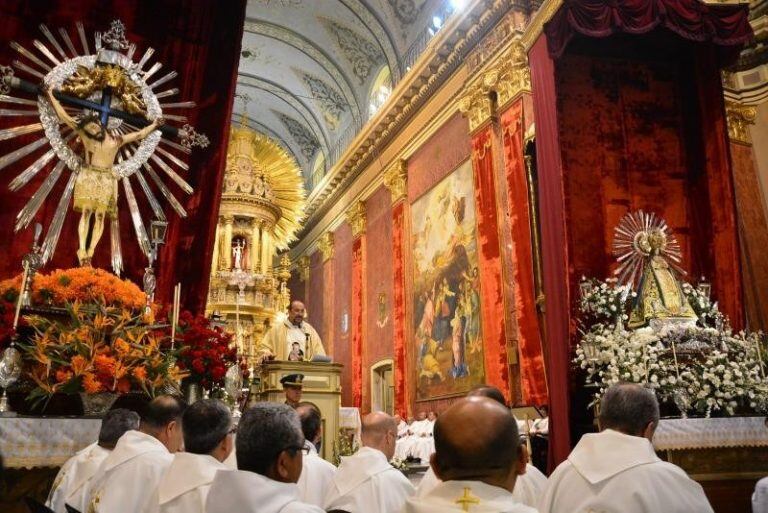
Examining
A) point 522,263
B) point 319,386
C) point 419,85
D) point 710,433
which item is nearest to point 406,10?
point 419,85

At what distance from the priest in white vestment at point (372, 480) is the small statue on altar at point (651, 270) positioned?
344cm

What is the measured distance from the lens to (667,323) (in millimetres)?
5699

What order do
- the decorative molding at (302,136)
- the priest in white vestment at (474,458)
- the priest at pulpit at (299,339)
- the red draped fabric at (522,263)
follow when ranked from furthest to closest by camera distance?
the decorative molding at (302,136)
the red draped fabric at (522,263)
the priest at pulpit at (299,339)
the priest in white vestment at (474,458)

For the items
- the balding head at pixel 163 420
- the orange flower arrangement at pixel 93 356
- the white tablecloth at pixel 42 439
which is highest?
the orange flower arrangement at pixel 93 356

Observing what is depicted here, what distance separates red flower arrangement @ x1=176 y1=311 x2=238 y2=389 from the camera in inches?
191

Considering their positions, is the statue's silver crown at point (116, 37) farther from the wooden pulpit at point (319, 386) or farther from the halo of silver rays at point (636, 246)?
the halo of silver rays at point (636, 246)

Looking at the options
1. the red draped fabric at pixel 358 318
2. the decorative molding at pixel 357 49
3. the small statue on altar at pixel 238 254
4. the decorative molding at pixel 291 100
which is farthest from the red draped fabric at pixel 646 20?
the decorative molding at pixel 291 100

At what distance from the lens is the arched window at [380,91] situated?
614 inches

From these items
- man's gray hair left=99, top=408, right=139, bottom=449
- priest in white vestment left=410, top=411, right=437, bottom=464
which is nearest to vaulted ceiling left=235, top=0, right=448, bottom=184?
priest in white vestment left=410, top=411, right=437, bottom=464

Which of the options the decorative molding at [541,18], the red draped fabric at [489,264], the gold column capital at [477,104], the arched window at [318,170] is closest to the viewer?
the decorative molding at [541,18]

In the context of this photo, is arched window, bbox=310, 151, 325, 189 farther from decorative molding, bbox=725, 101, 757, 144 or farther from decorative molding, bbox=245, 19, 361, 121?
decorative molding, bbox=725, 101, 757, 144

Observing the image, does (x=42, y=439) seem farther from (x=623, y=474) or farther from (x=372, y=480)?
(x=623, y=474)

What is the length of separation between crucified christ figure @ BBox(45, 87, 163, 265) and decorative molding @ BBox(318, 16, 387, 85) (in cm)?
978

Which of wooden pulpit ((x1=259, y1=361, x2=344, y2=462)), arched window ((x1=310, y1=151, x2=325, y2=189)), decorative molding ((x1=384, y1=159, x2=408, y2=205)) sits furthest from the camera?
arched window ((x1=310, y1=151, x2=325, y2=189))
